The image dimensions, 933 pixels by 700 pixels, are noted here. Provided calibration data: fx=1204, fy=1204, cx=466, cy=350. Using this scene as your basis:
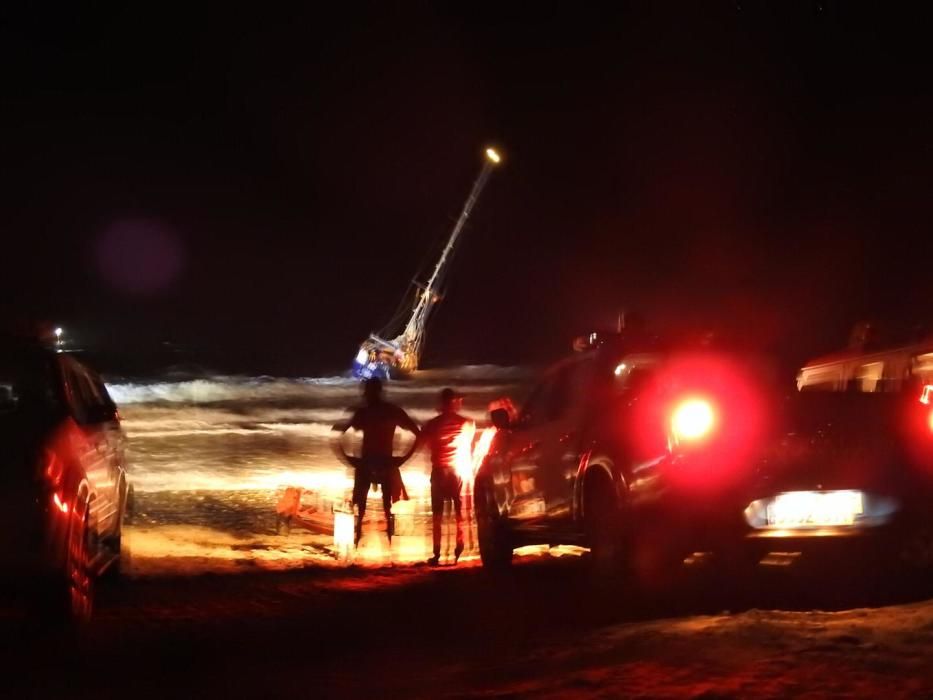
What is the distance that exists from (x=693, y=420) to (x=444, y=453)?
171 inches

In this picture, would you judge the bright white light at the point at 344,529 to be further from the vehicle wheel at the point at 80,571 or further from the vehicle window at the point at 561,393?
the vehicle wheel at the point at 80,571

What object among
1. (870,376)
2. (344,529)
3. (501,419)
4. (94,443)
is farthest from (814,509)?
(344,529)

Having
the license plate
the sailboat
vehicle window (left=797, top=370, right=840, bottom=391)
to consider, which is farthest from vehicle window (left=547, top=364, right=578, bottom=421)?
the sailboat

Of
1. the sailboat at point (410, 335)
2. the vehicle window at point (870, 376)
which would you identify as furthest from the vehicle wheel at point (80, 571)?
the sailboat at point (410, 335)

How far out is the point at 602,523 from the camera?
24.4 ft

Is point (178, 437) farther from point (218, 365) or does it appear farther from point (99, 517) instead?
point (218, 365)

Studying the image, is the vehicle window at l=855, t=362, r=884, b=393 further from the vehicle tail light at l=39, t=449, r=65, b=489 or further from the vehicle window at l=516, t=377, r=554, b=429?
the vehicle tail light at l=39, t=449, r=65, b=489

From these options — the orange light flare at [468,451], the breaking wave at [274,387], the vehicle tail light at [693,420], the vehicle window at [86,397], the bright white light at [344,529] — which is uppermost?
the breaking wave at [274,387]

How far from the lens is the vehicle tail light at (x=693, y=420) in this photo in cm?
668

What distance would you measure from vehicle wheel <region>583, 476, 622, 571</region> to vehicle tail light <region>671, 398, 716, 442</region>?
73 centimetres

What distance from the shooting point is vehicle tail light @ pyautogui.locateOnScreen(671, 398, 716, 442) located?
6676 millimetres

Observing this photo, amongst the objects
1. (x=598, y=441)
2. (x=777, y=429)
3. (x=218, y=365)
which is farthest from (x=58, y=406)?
(x=218, y=365)

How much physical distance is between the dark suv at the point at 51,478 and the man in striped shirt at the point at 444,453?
10.9 feet

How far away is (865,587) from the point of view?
7.27 metres
